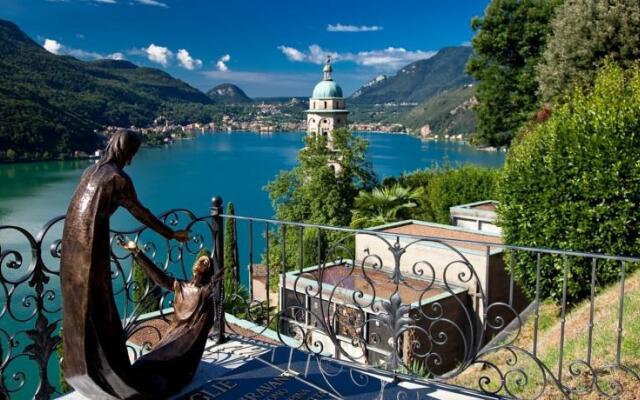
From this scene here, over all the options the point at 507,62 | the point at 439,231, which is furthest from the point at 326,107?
the point at 439,231

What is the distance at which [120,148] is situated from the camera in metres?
3.44

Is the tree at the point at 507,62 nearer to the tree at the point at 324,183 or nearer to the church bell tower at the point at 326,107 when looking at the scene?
the tree at the point at 324,183

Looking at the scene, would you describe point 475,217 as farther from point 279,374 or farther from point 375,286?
point 279,374

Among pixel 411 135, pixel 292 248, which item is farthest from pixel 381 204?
pixel 411 135

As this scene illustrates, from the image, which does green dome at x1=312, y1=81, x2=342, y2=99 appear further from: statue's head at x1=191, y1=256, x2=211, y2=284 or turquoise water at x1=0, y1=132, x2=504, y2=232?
statue's head at x1=191, y1=256, x2=211, y2=284

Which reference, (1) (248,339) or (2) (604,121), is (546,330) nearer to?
(2) (604,121)

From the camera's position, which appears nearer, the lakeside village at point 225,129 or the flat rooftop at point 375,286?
the flat rooftop at point 375,286

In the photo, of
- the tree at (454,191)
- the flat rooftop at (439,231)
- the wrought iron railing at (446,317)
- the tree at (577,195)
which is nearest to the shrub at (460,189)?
the tree at (454,191)

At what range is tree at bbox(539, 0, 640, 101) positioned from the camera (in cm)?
1617

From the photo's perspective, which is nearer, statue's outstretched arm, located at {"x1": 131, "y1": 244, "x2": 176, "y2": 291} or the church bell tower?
statue's outstretched arm, located at {"x1": 131, "y1": 244, "x2": 176, "y2": 291}

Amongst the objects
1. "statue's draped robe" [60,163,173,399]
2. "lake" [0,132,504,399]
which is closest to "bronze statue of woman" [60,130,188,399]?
"statue's draped robe" [60,163,173,399]

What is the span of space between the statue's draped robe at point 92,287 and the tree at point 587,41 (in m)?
16.9

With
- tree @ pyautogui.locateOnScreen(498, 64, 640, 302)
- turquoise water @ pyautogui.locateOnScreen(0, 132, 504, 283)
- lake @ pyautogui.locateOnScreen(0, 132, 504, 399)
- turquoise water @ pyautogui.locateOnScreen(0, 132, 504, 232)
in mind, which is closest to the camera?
tree @ pyautogui.locateOnScreen(498, 64, 640, 302)

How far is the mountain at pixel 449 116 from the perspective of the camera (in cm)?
13150
